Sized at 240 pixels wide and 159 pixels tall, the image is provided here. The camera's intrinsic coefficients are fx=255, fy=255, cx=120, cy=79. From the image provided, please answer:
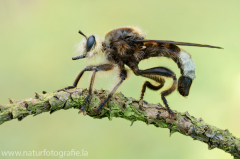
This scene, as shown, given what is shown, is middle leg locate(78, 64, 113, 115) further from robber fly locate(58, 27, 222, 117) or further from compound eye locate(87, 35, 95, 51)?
compound eye locate(87, 35, 95, 51)

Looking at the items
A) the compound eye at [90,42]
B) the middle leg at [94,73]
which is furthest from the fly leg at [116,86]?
the compound eye at [90,42]

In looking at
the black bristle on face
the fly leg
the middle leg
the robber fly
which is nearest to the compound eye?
the robber fly

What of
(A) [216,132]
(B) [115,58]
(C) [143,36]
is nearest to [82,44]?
(B) [115,58]

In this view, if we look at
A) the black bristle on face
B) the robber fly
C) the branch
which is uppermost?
the robber fly

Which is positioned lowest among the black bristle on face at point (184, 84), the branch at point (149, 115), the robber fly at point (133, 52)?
the branch at point (149, 115)

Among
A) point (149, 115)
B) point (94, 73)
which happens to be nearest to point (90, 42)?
point (94, 73)

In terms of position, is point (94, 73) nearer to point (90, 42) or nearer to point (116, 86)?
point (116, 86)

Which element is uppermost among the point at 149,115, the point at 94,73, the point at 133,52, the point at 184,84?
the point at 133,52

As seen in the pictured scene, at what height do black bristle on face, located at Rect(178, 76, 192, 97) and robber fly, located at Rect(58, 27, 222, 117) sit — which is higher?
robber fly, located at Rect(58, 27, 222, 117)

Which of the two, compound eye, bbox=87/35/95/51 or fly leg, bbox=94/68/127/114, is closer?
fly leg, bbox=94/68/127/114

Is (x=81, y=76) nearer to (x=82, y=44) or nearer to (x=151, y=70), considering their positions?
(x=82, y=44)

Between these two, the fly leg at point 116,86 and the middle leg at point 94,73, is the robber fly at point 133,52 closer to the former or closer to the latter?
the fly leg at point 116,86
